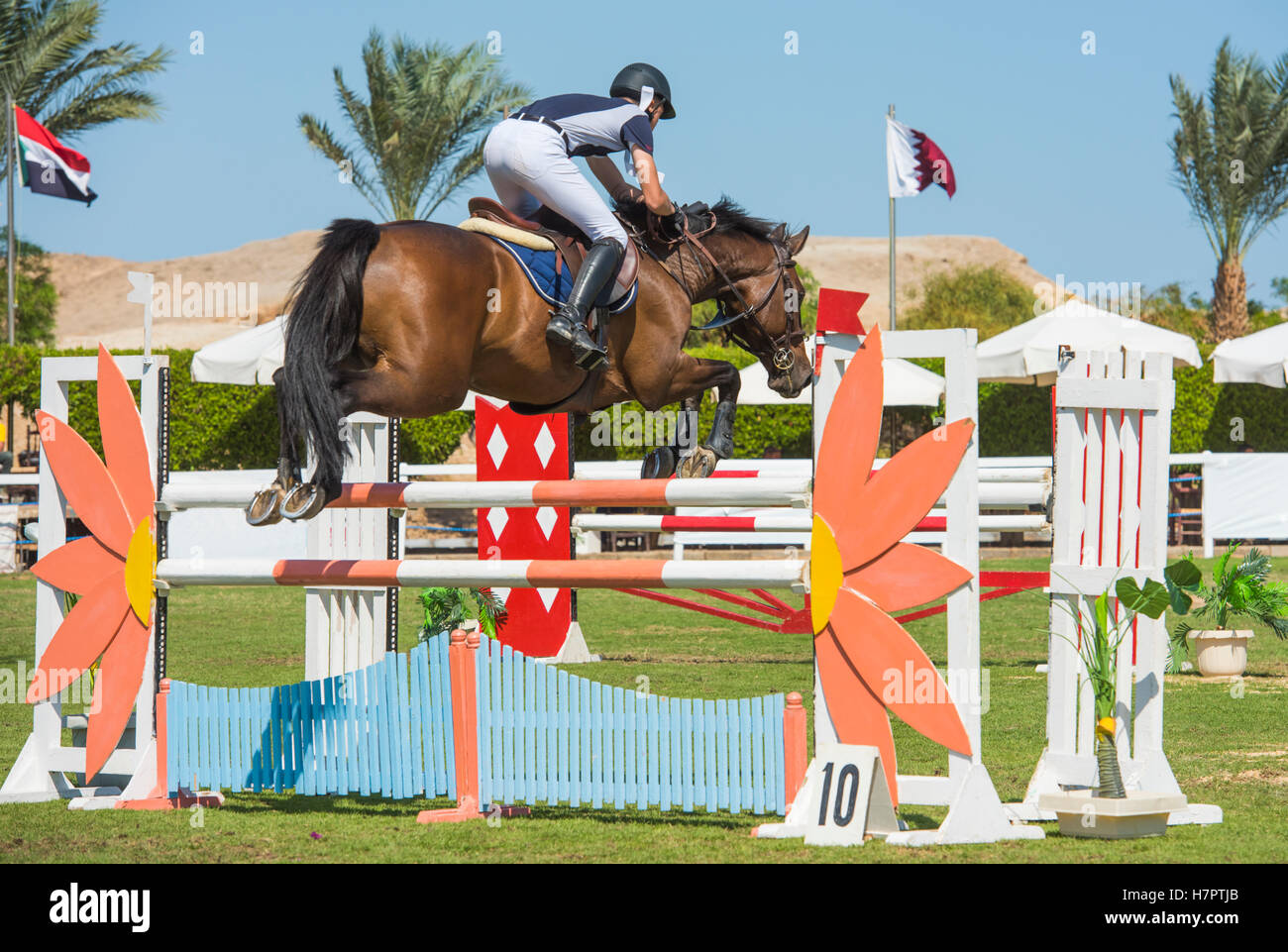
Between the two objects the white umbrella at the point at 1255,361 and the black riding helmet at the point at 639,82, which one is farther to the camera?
the white umbrella at the point at 1255,361

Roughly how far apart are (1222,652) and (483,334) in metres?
5.86

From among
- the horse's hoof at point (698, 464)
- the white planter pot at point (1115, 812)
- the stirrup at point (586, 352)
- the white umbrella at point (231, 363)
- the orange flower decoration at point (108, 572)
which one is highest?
the white umbrella at point (231, 363)

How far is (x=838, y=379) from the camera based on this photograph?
4887 millimetres

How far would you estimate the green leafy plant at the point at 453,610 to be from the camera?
8.26m

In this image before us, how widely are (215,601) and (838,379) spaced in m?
10.6

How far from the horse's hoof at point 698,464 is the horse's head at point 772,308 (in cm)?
58

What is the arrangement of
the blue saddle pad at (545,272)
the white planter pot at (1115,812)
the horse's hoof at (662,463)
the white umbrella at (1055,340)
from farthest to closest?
the white umbrella at (1055,340) < the horse's hoof at (662,463) < the blue saddle pad at (545,272) < the white planter pot at (1115,812)

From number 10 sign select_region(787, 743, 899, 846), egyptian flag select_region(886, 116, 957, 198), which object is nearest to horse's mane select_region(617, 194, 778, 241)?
number 10 sign select_region(787, 743, 899, 846)

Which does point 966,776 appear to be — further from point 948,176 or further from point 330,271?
point 948,176

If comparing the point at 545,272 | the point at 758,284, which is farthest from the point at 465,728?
the point at 758,284

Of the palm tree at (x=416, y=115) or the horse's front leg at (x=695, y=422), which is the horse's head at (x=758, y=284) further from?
the palm tree at (x=416, y=115)

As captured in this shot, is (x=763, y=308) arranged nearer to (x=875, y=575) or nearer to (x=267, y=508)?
(x=875, y=575)

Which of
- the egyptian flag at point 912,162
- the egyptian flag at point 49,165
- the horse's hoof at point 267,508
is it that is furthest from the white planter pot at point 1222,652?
the egyptian flag at point 49,165
